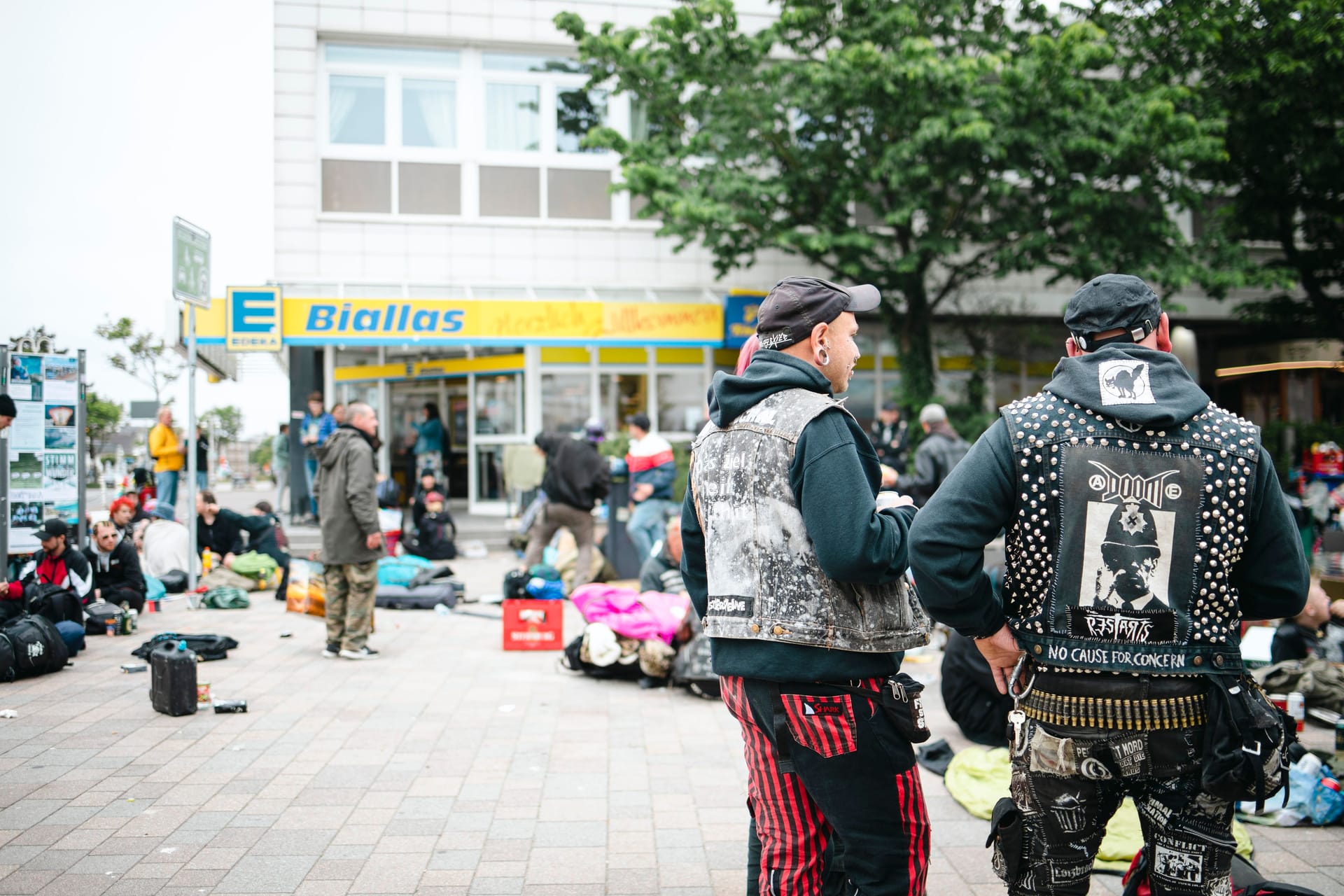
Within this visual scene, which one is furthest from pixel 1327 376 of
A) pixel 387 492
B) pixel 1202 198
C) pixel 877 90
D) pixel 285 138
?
pixel 285 138

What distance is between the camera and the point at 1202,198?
14.9 m

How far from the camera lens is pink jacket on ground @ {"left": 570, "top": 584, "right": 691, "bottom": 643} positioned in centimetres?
673

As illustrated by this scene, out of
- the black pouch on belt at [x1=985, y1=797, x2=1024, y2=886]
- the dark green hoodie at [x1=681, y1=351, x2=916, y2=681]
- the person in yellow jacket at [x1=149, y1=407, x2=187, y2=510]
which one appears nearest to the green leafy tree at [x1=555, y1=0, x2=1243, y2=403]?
the person in yellow jacket at [x1=149, y1=407, x2=187, y2=510]

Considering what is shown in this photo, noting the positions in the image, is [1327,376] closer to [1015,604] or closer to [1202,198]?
[1202,198]

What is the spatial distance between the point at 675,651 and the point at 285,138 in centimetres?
1250

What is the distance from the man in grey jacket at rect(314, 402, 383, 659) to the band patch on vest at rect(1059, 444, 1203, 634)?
599 cm

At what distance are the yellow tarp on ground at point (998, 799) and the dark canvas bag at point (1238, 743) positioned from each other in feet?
4.93

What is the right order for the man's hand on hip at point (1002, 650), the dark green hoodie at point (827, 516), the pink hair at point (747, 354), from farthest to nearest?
the pink hair at point (747, 354), the man's hand on hip at point (1002, 650), the dark green hoodie at point (827, 516)

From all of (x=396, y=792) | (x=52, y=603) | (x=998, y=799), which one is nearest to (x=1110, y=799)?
(x=998, y=799)

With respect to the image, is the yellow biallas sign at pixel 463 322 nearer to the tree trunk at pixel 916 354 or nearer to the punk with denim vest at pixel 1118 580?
the tree trunk at pixel 916 354

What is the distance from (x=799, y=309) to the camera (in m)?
2.60

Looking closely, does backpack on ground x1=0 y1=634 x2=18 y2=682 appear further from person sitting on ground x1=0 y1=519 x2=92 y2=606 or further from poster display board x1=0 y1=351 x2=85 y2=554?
poster display board x1=0 y1=351 x2=85 y2=554

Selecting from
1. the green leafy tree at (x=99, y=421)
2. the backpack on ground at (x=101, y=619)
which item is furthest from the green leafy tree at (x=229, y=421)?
the backpack on ground at (x=101, y=619)

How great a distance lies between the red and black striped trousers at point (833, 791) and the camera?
2338mm
